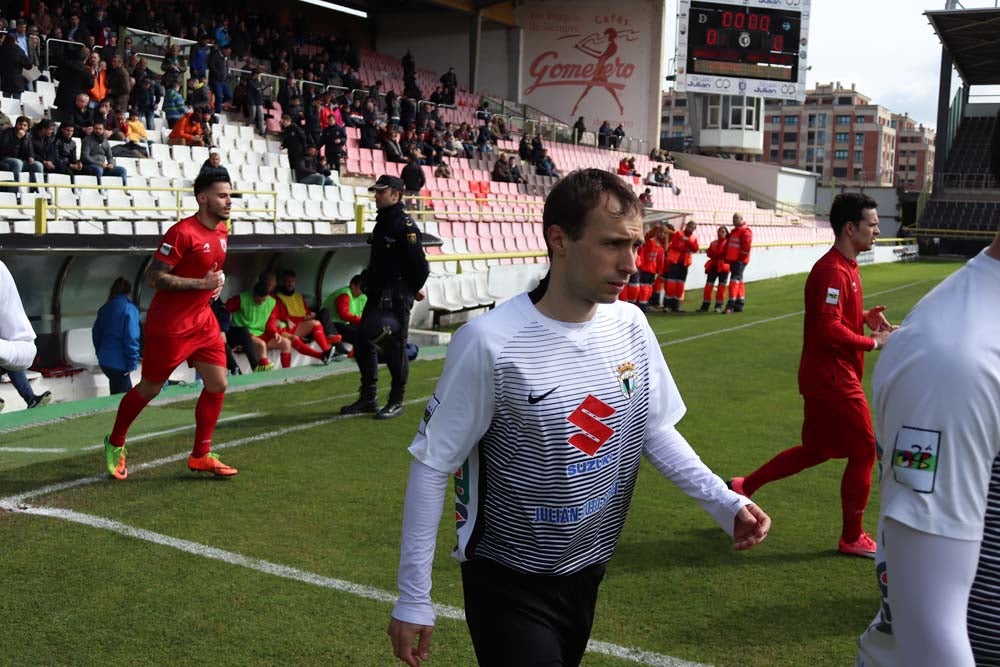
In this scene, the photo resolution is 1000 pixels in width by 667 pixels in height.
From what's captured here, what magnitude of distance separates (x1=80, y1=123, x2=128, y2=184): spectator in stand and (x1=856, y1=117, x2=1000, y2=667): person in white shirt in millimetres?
14562

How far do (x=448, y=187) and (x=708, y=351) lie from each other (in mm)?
11624

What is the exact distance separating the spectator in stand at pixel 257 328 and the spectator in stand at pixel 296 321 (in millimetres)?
148

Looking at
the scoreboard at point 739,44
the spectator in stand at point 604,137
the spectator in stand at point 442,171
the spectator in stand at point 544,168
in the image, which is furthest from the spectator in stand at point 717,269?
the scoreboard at point 739,44

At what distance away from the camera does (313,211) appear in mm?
17953

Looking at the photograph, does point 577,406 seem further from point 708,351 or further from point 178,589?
point 708,351

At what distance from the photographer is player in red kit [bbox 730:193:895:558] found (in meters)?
5.40

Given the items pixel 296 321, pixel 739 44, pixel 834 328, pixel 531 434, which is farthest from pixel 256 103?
pixel 739 44

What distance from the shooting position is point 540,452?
2.64 m

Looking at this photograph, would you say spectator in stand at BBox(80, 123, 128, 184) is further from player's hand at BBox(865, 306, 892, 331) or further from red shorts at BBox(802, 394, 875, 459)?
player's hand at BBox(865, 306, 892, 331)

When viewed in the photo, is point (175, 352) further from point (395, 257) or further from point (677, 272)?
point (677, 272)

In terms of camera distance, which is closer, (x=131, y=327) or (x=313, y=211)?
(x=131, y=327)

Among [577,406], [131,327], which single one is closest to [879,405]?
[577,406]

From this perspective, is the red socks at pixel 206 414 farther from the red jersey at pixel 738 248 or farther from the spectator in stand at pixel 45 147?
the red jersey at pixel 738 248

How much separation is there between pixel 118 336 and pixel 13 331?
303 inches
